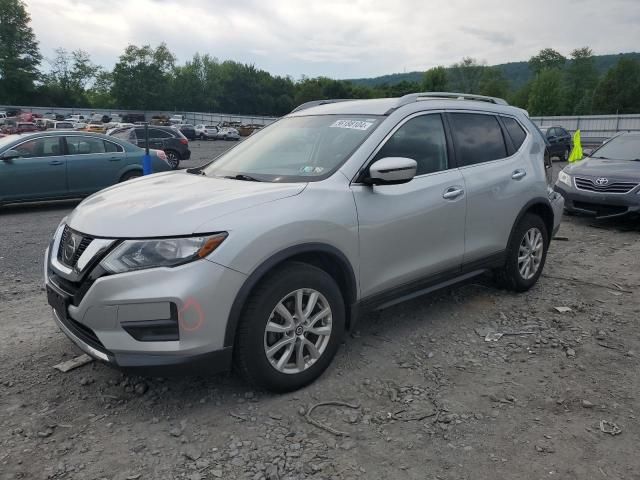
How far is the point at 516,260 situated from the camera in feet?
15.7

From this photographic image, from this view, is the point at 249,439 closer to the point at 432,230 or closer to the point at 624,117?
the point at 432,230

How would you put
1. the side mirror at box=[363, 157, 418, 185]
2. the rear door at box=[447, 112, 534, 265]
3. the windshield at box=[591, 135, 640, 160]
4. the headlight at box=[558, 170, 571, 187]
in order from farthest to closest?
the windshield at box=[591, 135, 640, 160]
the headlight at box=[558, 170, 571, 187]
the rear door at box=[447, 112, 534, 265]
the side mirror at box=[363, 157, 418, 185]

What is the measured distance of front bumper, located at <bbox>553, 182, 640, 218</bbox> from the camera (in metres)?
7.82

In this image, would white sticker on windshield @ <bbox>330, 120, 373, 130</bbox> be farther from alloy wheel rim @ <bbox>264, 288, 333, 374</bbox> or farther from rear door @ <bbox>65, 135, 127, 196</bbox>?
rear door @ <bbox>65, 135, 127, 196</bbox>

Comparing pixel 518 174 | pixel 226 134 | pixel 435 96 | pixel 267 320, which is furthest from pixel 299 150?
pixel 226 134

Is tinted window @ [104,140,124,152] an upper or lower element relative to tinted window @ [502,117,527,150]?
lower

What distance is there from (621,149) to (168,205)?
8.90 metres

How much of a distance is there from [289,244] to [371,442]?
115 cm

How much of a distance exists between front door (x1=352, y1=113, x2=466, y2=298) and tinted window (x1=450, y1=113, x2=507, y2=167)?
0.19 m

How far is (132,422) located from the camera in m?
2.91

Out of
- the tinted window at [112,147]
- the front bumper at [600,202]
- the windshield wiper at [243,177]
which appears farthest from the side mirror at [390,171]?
the tinted window at [112,147]

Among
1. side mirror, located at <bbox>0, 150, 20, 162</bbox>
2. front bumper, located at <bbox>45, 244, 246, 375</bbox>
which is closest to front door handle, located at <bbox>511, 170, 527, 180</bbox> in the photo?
front bumper, located at <bbox>45, 244, 246, 375</bbox>

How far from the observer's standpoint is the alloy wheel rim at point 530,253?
16.1 feet

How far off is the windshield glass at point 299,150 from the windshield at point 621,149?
7.08 metres
